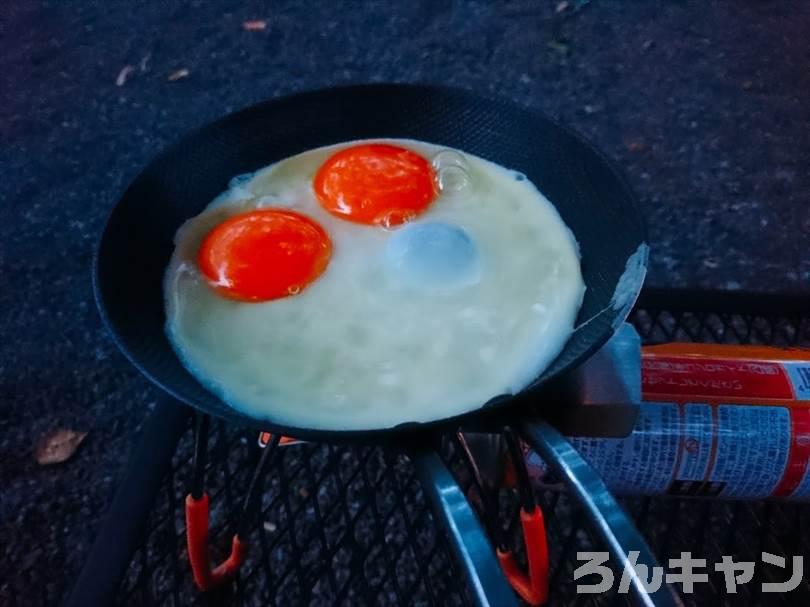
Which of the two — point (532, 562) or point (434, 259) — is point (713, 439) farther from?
point (434, 259)

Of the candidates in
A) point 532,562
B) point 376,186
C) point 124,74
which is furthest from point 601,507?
point 124,74

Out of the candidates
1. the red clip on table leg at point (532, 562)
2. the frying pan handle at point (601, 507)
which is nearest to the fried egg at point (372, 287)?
the frying pan handle at point (601, 507)

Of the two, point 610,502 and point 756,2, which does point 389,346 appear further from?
point 756,2

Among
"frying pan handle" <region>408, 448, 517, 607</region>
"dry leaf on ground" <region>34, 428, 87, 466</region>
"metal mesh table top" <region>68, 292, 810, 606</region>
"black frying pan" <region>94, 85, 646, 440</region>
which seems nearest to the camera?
"frying pan handle" <region>408, 448, 517, 607</region>

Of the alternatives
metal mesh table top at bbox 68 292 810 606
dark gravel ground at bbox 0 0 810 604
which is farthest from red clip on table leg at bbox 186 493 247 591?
dark gravel ground at bbox 0 0 810 604

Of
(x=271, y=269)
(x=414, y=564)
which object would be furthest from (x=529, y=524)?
(x=271, y=269)

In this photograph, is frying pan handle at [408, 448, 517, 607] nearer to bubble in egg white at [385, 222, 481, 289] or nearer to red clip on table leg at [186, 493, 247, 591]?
bubble in egg white at [385, 222, 481, 289]

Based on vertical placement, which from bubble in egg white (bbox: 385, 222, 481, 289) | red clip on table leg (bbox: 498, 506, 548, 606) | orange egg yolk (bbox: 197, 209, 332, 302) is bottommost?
red clip on table leg (bbox: 498, 506, 548, 606)
